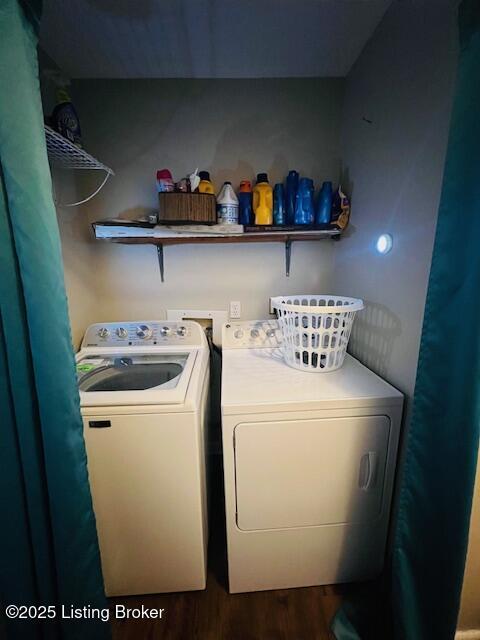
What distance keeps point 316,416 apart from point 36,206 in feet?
3.89

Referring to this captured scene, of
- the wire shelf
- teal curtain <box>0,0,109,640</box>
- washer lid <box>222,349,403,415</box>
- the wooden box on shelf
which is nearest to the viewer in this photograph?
teal curtain <box>0,0,109,640</box>

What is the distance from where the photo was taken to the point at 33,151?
0.71m

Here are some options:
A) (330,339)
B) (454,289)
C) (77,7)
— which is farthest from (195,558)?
(77,7)

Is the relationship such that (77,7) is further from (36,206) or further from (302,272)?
(302,272)

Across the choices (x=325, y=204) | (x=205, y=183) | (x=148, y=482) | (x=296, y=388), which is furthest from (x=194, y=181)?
(x=148, y=482)

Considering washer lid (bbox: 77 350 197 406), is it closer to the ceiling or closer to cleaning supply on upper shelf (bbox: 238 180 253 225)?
cleaning supply on upper shelf (bbox: 238 180 253 225)

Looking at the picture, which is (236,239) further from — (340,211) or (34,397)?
(34,397)

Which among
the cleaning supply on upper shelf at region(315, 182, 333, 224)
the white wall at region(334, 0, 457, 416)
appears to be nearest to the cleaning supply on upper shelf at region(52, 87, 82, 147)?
the cleaning supply on upper shelf at region(315, 182, 333, 224)

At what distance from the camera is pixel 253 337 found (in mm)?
1689

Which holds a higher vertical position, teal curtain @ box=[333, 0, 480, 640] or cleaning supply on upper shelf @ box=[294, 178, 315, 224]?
cleaning supply on upper shelf @ box=[294, 178, 315, 224]

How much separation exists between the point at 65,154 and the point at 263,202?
1.09 metres

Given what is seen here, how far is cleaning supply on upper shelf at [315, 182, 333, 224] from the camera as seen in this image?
5.26 feet

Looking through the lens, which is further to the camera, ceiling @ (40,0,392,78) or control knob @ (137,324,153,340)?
control knob @ (137,324,153,340)

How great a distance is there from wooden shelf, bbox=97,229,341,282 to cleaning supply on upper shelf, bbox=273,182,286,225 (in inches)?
3.8
